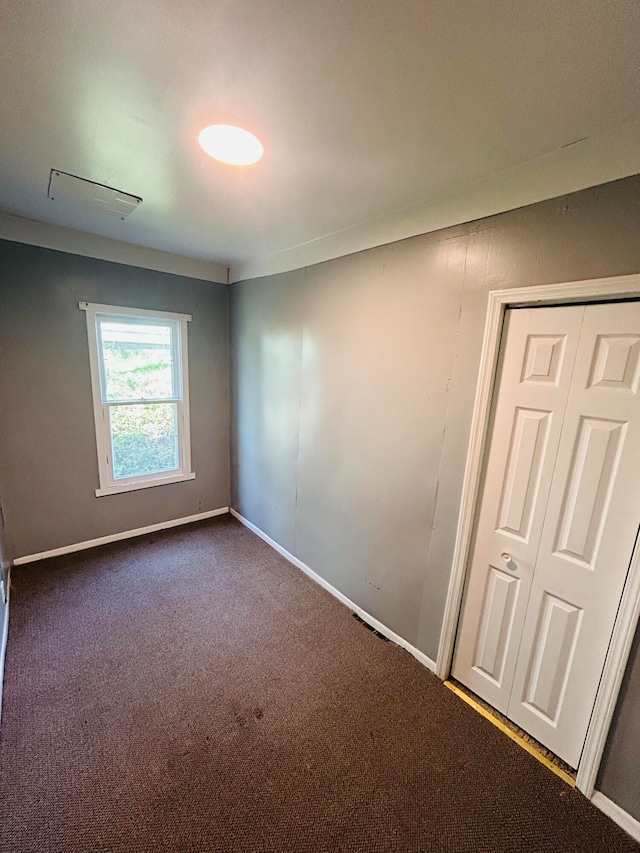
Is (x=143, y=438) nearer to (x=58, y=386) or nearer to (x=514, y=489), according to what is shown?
(x=58, y=386)

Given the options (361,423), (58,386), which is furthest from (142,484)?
(361,423)

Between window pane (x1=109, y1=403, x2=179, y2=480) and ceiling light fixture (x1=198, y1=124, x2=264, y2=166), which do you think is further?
window pane (x1=109, y1=403, x2=179, y2=480)

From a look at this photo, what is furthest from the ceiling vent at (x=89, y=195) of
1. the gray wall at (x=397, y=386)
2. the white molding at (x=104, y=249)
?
the gray wall at (x=397, y=386)

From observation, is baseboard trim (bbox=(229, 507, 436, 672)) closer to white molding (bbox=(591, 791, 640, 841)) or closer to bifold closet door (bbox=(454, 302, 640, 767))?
bifold closet door (bbox=(454, 302, 640, 767))

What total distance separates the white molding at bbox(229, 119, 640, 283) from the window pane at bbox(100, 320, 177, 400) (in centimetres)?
184

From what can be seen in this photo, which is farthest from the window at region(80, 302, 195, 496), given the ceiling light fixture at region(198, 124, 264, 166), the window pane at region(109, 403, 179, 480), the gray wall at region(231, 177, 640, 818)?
the ceiling light fixture at region(198, 124, 264, 166)

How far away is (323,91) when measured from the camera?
1.08m

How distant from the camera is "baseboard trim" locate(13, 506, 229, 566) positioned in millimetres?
2804

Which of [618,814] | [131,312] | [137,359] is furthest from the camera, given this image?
[137,359]

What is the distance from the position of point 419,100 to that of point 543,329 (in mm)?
984

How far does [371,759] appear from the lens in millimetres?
1514

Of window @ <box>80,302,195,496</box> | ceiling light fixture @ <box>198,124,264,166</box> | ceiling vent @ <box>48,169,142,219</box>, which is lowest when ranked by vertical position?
window @ <box>80,302,195,496</box>

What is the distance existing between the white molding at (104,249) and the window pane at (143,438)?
4.12ft

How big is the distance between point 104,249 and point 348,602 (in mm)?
3377
